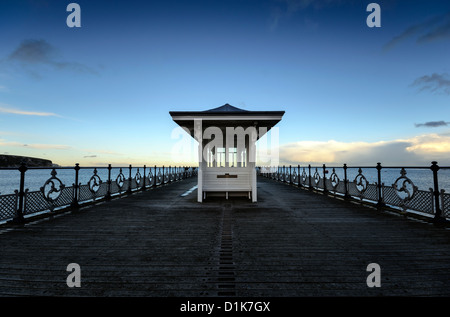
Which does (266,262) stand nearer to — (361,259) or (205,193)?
(361,259)

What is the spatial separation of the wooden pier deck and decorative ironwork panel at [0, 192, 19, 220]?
583 mm

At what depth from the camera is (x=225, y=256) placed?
3729 mm

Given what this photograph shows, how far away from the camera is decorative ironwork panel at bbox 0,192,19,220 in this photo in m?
5.65

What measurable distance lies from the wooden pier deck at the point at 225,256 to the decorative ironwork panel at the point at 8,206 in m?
0.58

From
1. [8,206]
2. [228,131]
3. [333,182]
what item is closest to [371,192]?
[333,182]

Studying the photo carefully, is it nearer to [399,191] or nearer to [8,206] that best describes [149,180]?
[8,206]

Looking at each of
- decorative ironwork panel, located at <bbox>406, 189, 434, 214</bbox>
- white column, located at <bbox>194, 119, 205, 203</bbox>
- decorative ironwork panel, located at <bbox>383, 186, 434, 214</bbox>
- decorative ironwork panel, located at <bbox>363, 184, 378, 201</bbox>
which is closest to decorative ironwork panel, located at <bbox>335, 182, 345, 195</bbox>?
decorative ironwork panel, located at <bbox>363, 184, 378, 201</bbox>

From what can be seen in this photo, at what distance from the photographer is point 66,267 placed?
3.31 m

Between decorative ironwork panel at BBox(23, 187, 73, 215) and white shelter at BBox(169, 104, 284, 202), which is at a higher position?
white shelter at BBox(169, 104, 284, 202)

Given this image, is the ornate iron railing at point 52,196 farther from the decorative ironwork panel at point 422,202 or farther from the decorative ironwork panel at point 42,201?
the decorative ironwork panel at point 422,202

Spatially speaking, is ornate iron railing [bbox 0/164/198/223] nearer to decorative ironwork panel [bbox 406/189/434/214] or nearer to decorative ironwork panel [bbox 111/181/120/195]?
decorative ironwork panel [bbox 111/181/120/195]

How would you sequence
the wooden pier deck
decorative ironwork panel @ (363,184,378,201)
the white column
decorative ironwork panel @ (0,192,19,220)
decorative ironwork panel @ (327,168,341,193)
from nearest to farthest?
1. the wooden pier deck
2. decorative ironwork panel @ (0,192,19,220)
3. decorative ironwork panel @ (363,184,378,201)
4. the white column
5. decorative ironwork panel @ (327,168,341,193)

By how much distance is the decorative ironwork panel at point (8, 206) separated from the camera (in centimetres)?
565

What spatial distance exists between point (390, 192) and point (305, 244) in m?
5.60
